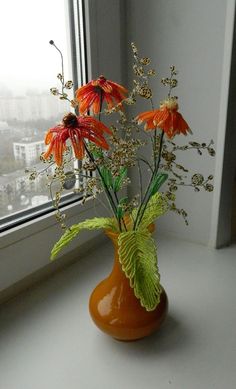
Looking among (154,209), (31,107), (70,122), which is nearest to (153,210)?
(154,209)

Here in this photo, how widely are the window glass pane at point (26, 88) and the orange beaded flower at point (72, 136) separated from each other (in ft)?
0.85

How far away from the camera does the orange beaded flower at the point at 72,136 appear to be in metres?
0.45

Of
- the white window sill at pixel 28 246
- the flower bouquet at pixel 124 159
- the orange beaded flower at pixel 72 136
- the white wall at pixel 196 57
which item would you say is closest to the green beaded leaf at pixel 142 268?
the flower bouquet at pixel 124 159

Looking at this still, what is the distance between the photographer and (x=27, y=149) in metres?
0.74

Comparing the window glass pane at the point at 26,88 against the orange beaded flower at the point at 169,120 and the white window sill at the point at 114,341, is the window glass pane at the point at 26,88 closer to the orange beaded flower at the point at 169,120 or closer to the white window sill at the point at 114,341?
the white window sill at the point at 114,341

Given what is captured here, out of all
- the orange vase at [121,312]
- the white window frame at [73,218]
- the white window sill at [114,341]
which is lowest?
the white window sill at [114,341]

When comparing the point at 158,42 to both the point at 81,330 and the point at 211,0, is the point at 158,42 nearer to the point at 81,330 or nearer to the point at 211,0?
the point at 211,0

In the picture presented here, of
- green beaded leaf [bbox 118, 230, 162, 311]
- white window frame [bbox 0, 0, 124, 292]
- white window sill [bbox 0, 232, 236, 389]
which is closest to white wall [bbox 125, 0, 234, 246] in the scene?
white window frame [bbox 0, 0, 124, 292]

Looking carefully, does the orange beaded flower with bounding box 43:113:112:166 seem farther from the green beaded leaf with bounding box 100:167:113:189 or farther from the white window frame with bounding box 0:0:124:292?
the white window frame with bounding box 0:0:124:292

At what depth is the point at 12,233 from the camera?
682 millimetres

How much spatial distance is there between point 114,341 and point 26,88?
501 millimetres

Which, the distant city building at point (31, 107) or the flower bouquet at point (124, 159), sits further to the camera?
the distant city building at point (31, 107)

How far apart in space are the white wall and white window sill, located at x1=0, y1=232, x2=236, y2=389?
19 centimetres

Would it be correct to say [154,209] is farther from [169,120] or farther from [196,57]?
[196,57]
